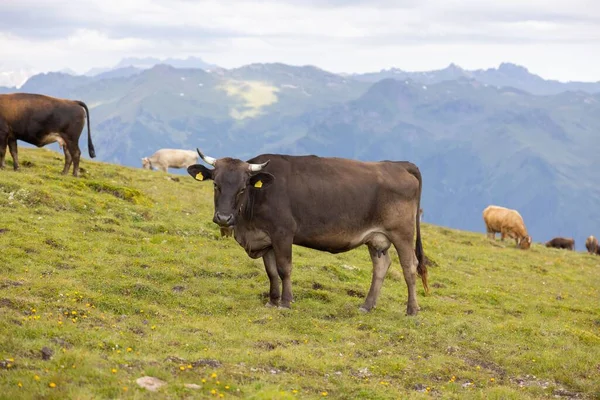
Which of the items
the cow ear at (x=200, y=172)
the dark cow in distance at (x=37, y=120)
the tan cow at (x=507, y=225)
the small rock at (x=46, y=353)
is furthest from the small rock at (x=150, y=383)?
the tan cow at (x=507, y=225)

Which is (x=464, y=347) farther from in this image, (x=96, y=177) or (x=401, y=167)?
(x=96, y=177)

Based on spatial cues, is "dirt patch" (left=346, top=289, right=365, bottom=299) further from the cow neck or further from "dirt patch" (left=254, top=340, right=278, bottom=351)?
"dirt patch" (left=254, top=340, right=278, bottom=351)

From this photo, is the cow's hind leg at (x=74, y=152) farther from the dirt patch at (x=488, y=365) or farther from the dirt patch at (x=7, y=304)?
the dirt patch at (x=488, y=365)

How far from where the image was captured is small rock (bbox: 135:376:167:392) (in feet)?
37.2

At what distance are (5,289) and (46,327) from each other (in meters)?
3.27

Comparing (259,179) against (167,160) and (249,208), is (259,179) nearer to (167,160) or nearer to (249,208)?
(249,208)

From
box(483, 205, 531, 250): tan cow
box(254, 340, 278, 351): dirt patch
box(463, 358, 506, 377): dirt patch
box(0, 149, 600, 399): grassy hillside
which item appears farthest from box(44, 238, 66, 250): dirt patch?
box(483, 205, 531, 250): tan cow

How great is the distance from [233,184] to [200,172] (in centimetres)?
125

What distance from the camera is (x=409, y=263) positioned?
19.7 metres

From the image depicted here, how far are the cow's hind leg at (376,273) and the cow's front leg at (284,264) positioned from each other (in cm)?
236

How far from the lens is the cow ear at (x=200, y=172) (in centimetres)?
1832

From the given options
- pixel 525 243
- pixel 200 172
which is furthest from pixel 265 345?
pixel 525 243

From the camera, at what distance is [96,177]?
3462 centimetres

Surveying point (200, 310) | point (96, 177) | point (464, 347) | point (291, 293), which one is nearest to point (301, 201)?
point (291, 293)
